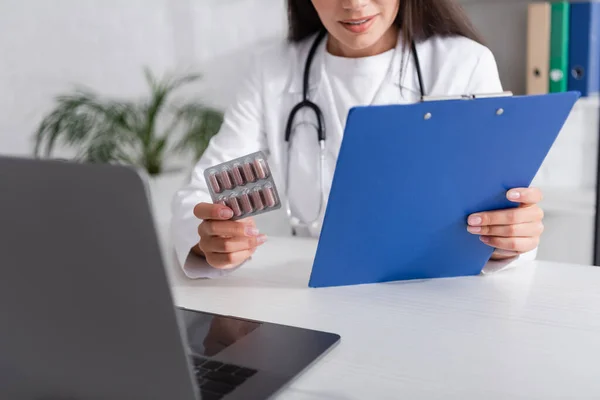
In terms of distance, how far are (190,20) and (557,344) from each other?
6.98ft

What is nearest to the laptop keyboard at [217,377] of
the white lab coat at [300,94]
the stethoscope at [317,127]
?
the white lab coat at [300,94]

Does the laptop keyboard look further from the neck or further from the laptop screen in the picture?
the neck

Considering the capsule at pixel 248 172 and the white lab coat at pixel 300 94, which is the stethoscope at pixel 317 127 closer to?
the white lab coat at pixel 300 94

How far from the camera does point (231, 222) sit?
0.90m

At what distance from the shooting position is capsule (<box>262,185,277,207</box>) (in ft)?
2.70

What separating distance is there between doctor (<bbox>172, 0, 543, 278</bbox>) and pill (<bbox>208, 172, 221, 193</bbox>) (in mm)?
219

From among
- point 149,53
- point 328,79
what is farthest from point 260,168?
point 149,53

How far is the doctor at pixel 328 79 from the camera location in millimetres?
1153

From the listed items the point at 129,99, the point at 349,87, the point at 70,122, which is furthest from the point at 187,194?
the point at 129,99

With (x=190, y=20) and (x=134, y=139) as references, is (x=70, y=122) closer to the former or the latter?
(x=134, y=139)

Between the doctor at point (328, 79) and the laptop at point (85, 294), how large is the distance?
1.68ft

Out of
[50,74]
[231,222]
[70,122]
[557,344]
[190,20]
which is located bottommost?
[557,344]

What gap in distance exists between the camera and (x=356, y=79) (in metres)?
1.28

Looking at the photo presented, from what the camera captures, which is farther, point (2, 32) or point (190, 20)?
point (190, 20)
